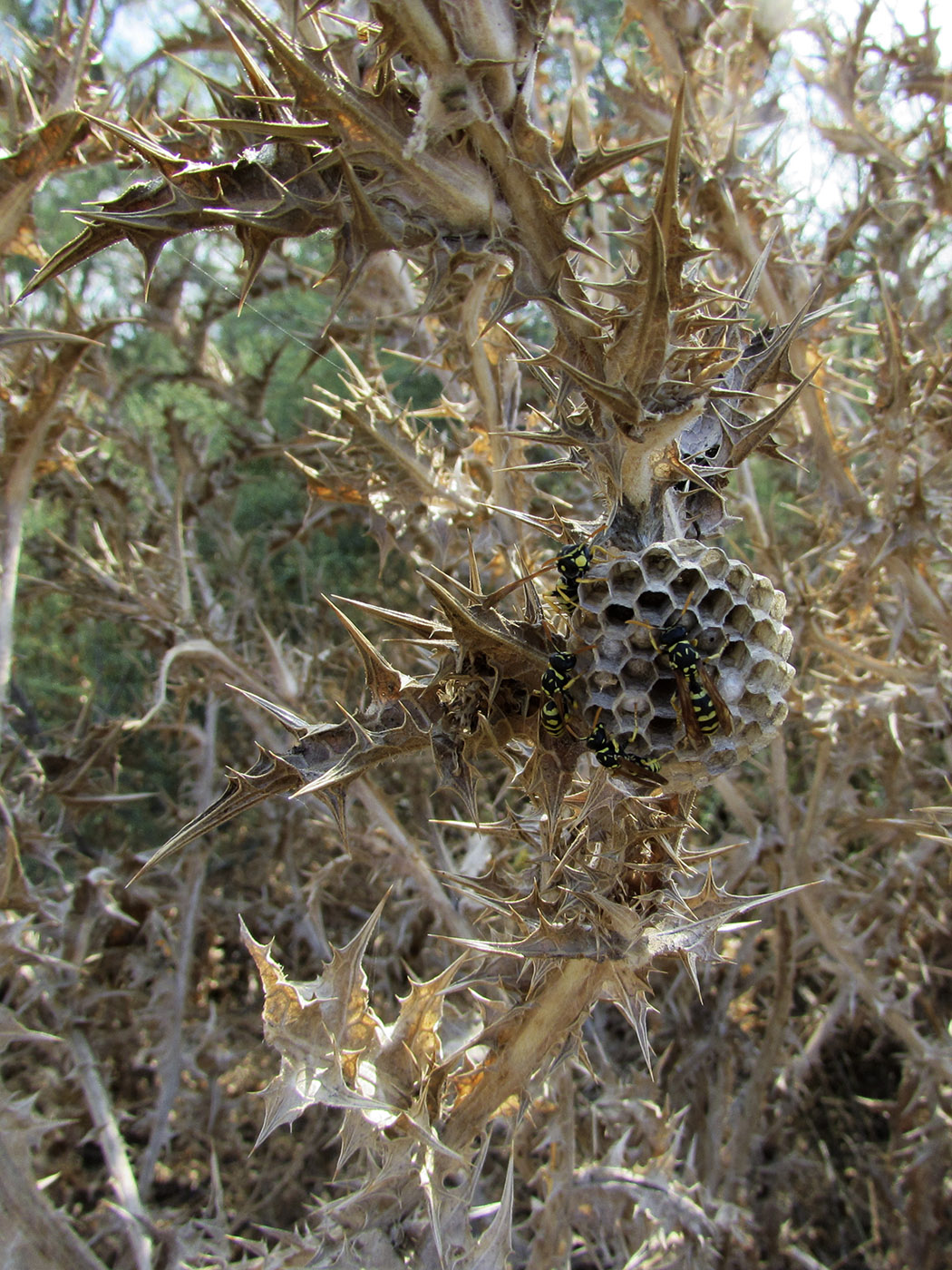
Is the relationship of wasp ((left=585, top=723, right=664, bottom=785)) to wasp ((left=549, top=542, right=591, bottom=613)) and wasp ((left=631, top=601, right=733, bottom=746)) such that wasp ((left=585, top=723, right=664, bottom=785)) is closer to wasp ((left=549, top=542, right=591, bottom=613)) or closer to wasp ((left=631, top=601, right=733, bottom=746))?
wasp ((left=631, top=601, right=733, bottom=746))

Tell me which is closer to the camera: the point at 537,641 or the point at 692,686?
the point at 692,686

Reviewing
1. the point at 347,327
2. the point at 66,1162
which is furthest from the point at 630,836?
the point at 66,1162

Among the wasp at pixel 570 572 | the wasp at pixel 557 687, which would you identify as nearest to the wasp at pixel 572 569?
the wasp at pixel 570 572

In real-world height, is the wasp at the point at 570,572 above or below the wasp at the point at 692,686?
above

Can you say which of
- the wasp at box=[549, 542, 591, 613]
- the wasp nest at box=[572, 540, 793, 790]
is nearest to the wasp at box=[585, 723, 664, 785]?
the wasp nest at box=[572, 540, 793, 790]

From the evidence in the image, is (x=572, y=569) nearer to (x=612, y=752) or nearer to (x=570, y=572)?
(x=570, y=572)

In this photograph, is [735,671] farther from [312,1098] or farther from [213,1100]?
[213,1100]

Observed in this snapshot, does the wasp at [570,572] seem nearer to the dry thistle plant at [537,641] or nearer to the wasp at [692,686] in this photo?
the dry thistle plant at [537,641]

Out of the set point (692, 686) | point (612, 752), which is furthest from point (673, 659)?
point (612, 752)
